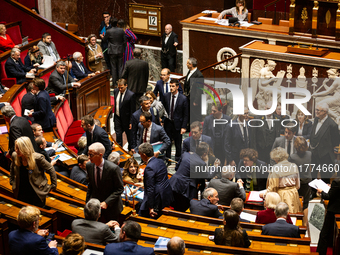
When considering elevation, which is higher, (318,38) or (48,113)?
(318,38)

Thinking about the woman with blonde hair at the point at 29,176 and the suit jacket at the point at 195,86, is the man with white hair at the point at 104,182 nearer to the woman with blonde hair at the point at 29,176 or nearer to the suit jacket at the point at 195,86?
the woman with blonde hair at the point at 29,176

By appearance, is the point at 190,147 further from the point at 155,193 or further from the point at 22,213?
the point at 22,213

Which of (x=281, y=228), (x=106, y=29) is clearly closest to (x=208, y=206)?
(x=281, y=228)

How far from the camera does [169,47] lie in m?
10.8

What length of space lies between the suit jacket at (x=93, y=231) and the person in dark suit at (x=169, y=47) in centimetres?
727

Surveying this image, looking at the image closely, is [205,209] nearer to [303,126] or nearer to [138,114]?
[303,126]

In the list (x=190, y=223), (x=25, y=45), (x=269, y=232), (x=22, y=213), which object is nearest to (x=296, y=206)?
(x=269, y=232)

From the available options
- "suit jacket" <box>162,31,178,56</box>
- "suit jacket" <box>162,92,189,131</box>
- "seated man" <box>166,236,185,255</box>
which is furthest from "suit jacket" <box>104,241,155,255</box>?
"suit jacket" <box>162,31,178,56</box>

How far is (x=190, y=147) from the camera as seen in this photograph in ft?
18.4

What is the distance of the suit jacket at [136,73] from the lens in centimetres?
829

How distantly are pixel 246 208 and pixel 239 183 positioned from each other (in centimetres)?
30

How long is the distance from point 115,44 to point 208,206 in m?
6.42

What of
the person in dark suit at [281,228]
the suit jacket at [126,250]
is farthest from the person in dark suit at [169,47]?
the suit jacket at [126,250]

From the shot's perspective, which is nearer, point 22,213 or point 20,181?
point 22,213
